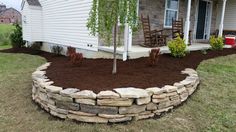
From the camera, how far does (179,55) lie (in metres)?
7.04

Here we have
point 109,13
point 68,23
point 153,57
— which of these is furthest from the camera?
point 68,23

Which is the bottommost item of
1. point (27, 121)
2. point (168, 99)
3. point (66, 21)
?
point (27, 121)

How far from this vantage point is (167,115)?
3902 mm

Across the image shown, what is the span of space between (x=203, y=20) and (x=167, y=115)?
30.6ft

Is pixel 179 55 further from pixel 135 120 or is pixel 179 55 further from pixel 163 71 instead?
pixel 135 120

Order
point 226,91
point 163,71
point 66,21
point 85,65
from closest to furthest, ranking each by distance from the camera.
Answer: point 226,91 < point 163,71 < point 85,65 < point 66,21

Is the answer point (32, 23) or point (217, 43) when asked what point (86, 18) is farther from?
point (217, 43)

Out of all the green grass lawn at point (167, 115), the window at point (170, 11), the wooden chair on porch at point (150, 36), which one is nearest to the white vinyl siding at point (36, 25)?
the wooden chair on porch at point (150, 36)

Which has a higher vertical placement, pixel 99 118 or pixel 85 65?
pixel 85 65

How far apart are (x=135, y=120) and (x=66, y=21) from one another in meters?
6.36

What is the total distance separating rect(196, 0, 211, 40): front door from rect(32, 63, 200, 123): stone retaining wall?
8.56 metres

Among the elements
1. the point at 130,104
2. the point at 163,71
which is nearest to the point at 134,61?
the point at 163,71

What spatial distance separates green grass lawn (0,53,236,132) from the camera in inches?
140

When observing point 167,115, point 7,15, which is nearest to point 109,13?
point 167,115
